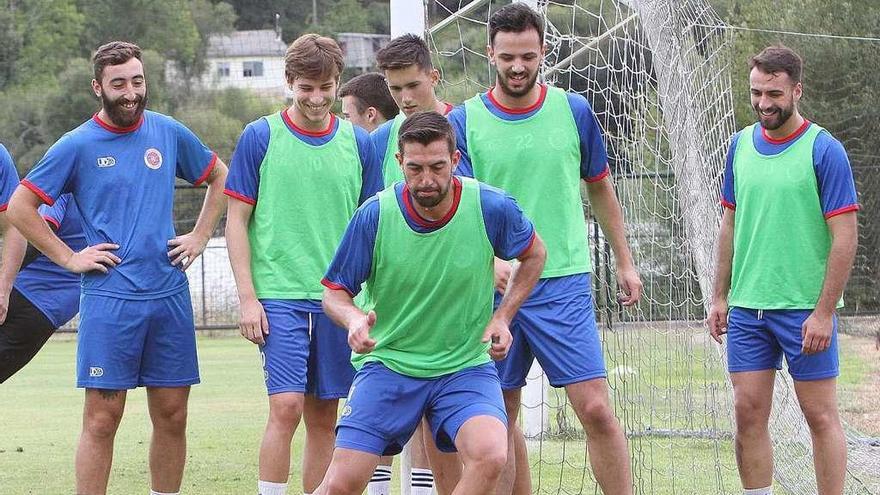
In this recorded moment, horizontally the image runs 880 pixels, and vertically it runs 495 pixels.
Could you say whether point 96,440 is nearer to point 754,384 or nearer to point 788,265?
point 754,384

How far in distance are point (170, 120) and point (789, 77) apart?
283 centimetres

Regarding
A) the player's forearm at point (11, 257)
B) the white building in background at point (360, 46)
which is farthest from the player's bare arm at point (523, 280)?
the white building in background at point (360, 46)

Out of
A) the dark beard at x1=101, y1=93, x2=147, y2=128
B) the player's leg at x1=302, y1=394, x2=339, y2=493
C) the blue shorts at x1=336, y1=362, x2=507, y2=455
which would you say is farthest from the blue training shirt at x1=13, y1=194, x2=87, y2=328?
the blue shorts at x1=336, y1=362, x2=507, y2=455

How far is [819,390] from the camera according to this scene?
20.6 ft

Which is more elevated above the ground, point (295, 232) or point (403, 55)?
point (403, 55)

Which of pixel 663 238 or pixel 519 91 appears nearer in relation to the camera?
pixel 519 91

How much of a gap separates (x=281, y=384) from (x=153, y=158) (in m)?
1.23

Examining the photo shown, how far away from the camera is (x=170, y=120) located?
6570mm

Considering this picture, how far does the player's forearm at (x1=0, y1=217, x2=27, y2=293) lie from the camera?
689 centimetres

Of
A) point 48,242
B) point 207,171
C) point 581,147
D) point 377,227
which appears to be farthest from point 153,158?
point 581,147

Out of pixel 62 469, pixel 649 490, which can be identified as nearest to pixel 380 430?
pixel 649 490

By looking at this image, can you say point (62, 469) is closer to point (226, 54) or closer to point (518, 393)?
point (518, 393)

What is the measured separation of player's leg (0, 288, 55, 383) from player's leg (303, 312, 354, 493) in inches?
68.4

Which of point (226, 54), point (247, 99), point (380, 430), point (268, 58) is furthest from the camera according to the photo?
point (268, 58)
